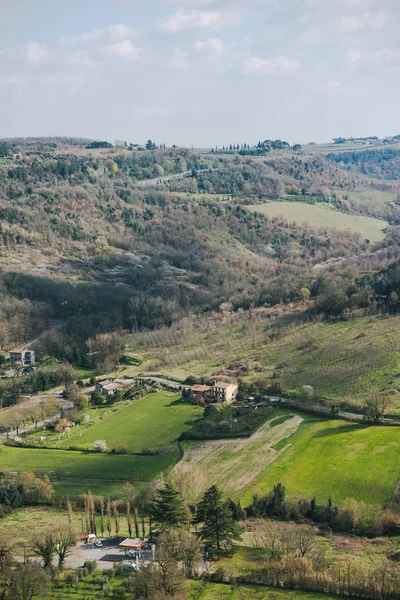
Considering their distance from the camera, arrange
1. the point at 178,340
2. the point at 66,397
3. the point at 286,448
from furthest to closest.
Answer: the point at 178,340
the point at 66,397
the point at 286,448

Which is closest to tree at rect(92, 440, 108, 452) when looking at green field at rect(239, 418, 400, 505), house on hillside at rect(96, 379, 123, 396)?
house on hillside at rect(96, 379, 123, 396)

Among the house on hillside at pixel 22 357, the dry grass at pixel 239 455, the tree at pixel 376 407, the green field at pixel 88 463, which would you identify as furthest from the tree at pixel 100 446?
the house on hillside at pixel 22 357

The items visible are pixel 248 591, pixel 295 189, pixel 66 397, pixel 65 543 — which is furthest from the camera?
pixel 295 189

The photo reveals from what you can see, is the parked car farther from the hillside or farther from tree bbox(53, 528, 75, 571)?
the hillside

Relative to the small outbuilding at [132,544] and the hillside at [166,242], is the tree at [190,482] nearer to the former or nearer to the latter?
the small outbuilding at [132,544]

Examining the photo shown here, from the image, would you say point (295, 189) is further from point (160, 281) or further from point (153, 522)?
point (153, 522)

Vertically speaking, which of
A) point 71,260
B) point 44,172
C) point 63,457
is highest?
point 44,172

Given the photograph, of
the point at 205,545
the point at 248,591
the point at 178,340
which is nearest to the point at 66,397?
the point at 178,340
